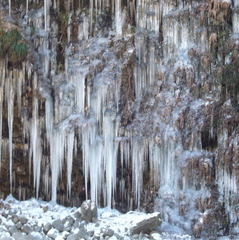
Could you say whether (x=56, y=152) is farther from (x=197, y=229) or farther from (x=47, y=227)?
(x=197, y=229)

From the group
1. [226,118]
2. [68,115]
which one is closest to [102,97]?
[68,115]

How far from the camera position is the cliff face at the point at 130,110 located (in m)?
15.3

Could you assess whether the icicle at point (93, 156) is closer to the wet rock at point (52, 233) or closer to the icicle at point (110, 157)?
the icicle at point (110, 157)

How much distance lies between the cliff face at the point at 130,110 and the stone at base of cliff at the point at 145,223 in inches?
54.9

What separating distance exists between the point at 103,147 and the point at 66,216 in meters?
2.65

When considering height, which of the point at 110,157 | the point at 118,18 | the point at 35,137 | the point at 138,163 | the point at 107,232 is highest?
the point at 118,18

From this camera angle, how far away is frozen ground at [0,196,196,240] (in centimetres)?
1285

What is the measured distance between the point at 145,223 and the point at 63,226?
193 centimetres

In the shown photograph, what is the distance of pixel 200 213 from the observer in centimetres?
1485

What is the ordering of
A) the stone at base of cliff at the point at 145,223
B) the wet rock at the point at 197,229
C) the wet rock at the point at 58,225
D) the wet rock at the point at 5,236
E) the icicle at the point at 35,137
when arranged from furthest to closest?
1. the icicle at the point at 35,137
2. the wet rock at the point at 197,229
3. the stone at base of cliff at the point at 145,223
4. the wet rock at the point at 58,225
5. the wet rock at the point at 5,236

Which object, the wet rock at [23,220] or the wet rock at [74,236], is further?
the wet rock at [23,220]

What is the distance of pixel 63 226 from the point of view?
13.3 metres

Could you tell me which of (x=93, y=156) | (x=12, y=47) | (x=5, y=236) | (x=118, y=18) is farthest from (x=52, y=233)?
(x=118, y=18)

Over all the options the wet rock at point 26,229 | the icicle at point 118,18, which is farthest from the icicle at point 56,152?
the icicle at point 118,18
